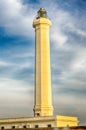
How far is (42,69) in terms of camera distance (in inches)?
2648

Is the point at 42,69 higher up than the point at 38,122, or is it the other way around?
the point at 42,69

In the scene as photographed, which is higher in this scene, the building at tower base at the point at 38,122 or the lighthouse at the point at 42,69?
the lighthouse at the point at 42,69

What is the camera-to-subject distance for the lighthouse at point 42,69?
65125 mm

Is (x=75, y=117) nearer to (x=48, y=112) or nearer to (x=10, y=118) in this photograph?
(x=48, y=112)

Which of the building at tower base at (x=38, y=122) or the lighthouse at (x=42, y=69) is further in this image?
the lighthouse at (x=42, y=69)

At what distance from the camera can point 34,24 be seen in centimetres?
7044

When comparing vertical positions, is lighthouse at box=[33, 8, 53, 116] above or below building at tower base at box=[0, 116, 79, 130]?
above

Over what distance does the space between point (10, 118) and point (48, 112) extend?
26.2ft

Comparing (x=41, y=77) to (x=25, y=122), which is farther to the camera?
(x=41, y=77)

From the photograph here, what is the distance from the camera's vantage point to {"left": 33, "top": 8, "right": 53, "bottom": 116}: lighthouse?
2564 inches

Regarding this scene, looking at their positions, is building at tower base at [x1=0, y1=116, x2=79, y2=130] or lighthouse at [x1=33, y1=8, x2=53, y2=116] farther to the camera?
lighthouse at [x1=33, y1=8, x2=53, y2=116]

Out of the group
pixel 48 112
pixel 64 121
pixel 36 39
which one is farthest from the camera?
pixel 36 39

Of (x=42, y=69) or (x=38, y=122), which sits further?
(x=42, y=69)

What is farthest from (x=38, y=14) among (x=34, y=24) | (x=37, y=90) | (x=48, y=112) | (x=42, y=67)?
(x=48, y=112)
